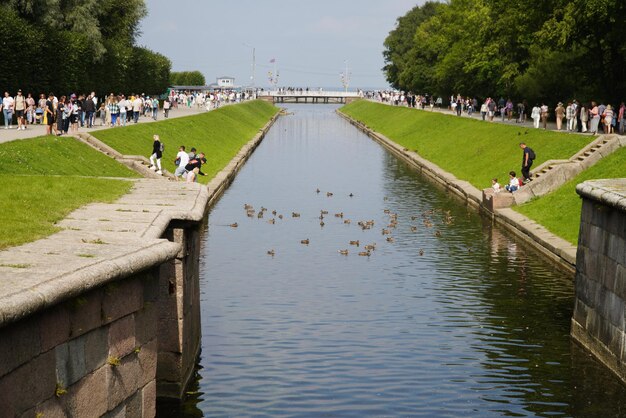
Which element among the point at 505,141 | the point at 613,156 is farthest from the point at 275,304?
the point at 505,141

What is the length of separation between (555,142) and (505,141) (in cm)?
798

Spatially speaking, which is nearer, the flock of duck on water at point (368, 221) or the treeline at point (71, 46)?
the flock of duck on water at point (368, 221)

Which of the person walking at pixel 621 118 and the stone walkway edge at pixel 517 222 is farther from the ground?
the person walking at pixel 621 118

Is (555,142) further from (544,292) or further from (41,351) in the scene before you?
(41,351)

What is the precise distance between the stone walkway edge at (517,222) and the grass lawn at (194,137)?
37.9 feet

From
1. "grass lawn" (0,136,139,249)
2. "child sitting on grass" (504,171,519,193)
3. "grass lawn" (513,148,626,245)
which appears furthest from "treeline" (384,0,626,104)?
"grass lawn" (0,136,139,249)

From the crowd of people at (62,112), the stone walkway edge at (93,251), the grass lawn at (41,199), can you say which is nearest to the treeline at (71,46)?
the crowd of people at (62,112)

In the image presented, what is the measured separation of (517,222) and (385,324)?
14.4 meters

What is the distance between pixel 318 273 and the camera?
96.7ft

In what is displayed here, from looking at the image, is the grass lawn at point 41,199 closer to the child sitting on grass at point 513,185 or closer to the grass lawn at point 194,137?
the child sitting on grass at point 513,185

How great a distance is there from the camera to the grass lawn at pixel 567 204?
3381 cm

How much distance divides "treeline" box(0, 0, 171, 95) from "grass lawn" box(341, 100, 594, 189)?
25.0 metres

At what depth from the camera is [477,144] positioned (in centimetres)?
6281

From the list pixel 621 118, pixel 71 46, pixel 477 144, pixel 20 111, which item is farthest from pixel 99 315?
pixel 71 46
